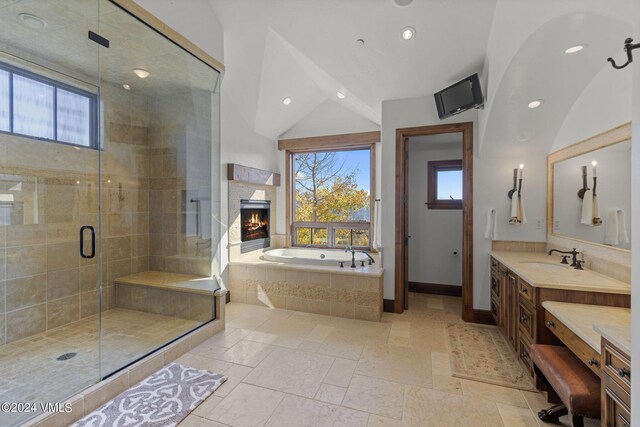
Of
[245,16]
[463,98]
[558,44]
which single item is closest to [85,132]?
[245,16]

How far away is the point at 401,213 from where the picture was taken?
3486mm

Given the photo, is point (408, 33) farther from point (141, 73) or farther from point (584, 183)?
point (141, 73)

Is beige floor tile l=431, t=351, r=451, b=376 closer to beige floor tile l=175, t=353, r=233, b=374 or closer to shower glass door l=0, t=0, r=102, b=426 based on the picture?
beige floor tile l=175, t=353, r=233, b=374

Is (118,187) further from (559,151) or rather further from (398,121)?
(559,151)

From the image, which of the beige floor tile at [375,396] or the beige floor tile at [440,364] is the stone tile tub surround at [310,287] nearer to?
the beige floor tile at [440,364]

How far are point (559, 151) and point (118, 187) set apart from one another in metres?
5.04

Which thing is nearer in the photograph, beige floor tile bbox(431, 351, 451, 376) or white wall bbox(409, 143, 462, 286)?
beige floor tile bbox(431, 351, 451, 376)

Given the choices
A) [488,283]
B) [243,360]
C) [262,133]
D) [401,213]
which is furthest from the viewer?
[262,133]

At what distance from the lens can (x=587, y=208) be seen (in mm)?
2375

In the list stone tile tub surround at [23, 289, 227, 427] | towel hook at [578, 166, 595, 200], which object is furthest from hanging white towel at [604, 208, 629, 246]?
stone tile tub surround at [23, 289, 227, 427]

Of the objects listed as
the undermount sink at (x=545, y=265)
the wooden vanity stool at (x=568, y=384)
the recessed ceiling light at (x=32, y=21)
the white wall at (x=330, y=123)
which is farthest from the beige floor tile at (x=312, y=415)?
the white wall at (x=330, y=123)

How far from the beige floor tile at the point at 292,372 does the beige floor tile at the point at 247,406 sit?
0.08 metres

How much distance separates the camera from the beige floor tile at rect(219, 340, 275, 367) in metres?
2.39

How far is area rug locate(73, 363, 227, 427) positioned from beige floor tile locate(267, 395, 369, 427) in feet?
1.90
